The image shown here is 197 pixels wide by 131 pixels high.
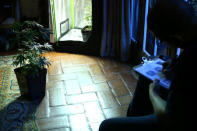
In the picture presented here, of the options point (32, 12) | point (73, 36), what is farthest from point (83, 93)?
point (32, 12)

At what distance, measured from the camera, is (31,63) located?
231 cm

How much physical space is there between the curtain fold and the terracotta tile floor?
0.17 meters

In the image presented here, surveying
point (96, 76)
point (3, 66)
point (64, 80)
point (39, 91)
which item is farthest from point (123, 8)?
point (3, 66)

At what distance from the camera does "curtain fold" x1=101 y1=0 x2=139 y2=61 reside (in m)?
3.08

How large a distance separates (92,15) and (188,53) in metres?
2.40

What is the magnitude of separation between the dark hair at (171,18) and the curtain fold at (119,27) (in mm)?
1891

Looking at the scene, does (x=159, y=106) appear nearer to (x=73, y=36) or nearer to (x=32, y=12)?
(x=73, y=36)

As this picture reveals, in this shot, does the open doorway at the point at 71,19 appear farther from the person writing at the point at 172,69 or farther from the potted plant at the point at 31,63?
the person writing at the point at 172,69

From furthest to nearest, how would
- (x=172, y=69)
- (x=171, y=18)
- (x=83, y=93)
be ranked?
(x=83, y=93)
(x=172, y=69)
(x=171, y=18)

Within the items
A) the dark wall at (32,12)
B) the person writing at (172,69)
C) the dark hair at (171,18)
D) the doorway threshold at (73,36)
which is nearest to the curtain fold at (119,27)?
the doorway threshold at (73,36)

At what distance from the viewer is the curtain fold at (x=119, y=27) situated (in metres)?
3.08

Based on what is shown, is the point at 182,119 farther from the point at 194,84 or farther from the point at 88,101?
the point at 88,101

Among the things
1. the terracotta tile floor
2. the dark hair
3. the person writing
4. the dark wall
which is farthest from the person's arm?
the dark wall

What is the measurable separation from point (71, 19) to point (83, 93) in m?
1.40
